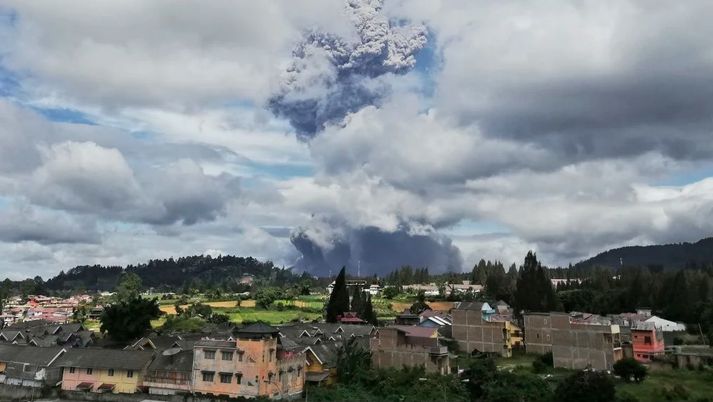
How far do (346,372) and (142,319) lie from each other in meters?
28.9

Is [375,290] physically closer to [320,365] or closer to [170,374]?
[320,365]

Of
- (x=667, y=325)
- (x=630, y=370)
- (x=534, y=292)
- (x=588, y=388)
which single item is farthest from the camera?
(x=534, y=292)

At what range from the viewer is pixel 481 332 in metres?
69.6

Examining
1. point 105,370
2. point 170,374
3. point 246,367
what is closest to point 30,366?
point 105,370

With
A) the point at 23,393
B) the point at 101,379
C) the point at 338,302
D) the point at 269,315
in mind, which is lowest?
the point at 23,393

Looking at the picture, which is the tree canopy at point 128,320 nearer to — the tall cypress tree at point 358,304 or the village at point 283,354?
the village at point 283,354

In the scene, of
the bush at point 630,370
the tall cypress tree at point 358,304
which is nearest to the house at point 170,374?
the bush at point 630,370

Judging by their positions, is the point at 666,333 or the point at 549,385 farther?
the point at 666,333

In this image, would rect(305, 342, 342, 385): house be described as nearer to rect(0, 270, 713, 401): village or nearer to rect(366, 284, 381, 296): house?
rect(0, 270, 713, 401): village

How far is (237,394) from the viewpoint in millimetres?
46156

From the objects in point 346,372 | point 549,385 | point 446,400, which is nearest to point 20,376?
point 346,372

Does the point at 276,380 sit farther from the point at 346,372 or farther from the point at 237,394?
the point at 346,372

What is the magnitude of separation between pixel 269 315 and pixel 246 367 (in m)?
66.9

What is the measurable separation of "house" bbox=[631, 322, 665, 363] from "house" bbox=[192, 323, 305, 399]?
38819mm
